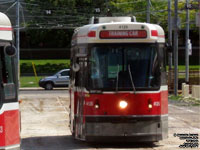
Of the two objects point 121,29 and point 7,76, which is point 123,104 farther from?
point 7,76

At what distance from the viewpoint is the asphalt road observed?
51.0ft

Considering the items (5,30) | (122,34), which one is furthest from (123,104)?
(5,30)

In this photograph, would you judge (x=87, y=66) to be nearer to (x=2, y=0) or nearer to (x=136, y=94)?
(x=136, y=94)

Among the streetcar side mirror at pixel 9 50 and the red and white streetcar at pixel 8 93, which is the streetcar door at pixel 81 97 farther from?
the streetcar side mirror at pixel 9 50

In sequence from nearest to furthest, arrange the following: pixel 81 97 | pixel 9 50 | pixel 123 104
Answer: pixel 9 50 → pixel 123 104 → pixel 81 97

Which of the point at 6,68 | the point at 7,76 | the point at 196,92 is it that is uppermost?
the point at 6,68

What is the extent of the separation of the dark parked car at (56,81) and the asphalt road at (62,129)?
62.2ft

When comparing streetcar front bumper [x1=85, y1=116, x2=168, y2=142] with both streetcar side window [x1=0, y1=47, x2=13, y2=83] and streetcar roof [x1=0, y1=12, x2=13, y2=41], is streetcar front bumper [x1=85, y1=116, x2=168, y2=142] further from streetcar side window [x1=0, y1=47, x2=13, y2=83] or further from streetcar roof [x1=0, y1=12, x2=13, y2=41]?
streetcar roof [x1=0, y1=12, x2=13, y2=41]

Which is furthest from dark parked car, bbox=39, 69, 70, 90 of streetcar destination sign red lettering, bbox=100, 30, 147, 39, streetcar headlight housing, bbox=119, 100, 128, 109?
streetcar headlight housing, bbox=119, 100, 128, 109

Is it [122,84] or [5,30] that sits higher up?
[5,30]

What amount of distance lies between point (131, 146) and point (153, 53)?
232 cm

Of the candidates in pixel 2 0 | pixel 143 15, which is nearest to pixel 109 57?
pixel 143 15

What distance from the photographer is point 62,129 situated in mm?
20062

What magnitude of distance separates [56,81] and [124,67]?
35636 mm
